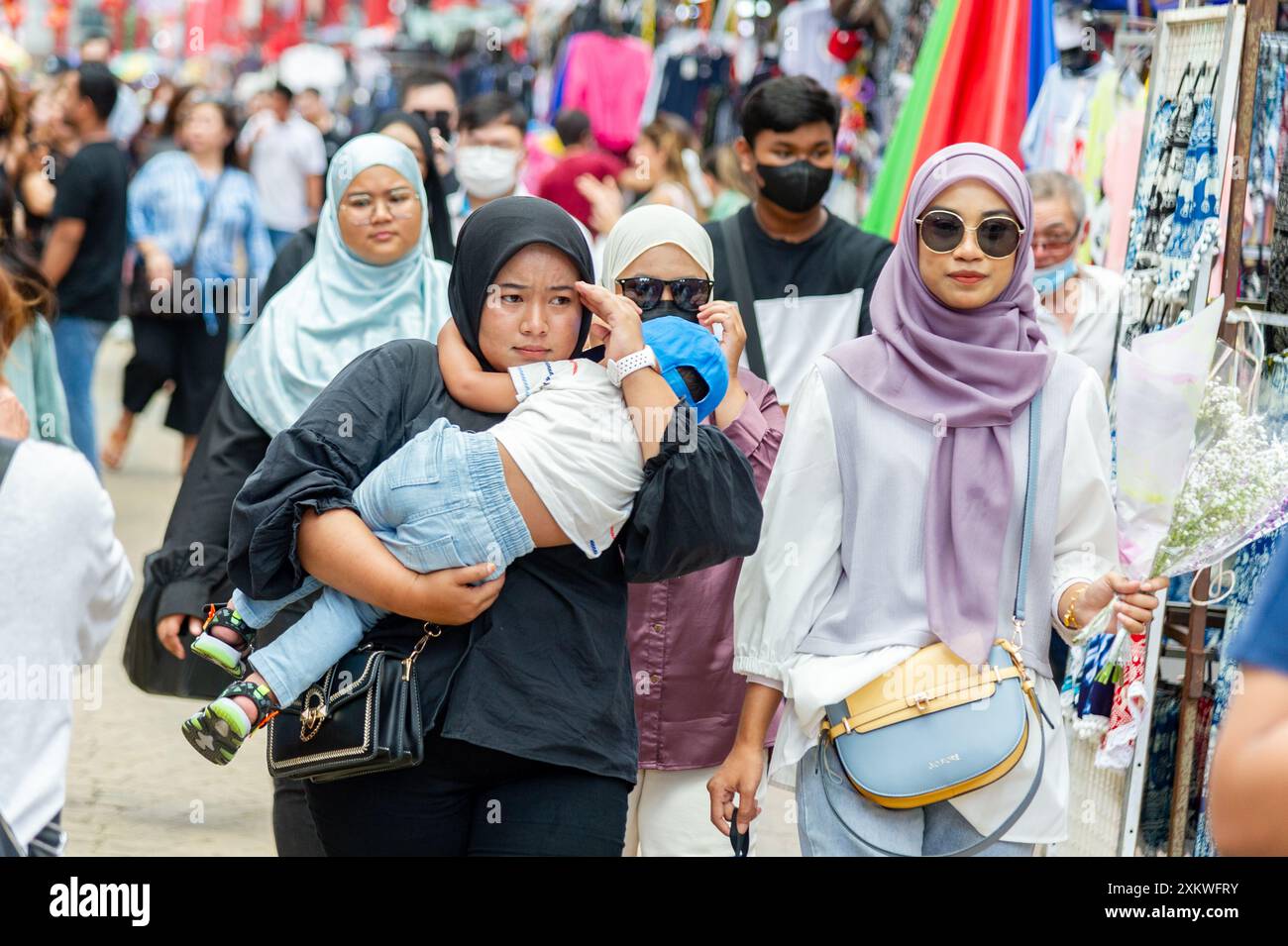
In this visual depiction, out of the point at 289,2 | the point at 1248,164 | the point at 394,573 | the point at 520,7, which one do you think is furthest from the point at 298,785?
the point at 289,2

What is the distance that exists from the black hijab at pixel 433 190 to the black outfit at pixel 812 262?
2.81 ft

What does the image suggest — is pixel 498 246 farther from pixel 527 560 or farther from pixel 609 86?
pixel 609 86

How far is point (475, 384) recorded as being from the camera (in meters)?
2.94

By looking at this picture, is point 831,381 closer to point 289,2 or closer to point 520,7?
point 520,7

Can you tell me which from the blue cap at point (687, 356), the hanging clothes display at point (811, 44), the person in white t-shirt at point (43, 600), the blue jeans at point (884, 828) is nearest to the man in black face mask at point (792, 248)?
the blue cap at point (687, 356)

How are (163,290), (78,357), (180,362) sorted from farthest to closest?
(180,362)
(163,290)
(78,357)

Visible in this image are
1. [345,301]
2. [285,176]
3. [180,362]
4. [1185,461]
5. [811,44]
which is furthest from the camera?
[285,176]

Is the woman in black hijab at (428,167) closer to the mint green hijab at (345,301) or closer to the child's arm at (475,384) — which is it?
the mint green hijab at (345,301)

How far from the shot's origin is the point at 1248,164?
425 cm

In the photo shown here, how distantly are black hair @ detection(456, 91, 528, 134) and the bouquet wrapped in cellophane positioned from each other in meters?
3.78

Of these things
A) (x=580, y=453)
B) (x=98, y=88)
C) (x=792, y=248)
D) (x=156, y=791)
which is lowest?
(x=156, y=791)

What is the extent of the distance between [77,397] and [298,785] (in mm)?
5019

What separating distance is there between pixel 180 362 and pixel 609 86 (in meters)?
4.48

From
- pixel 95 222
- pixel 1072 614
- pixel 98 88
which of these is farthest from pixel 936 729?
pixel 98 88
